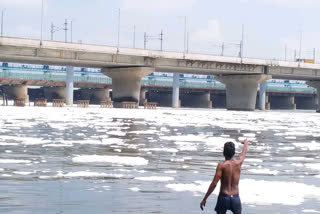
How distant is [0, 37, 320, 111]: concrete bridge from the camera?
79.7 metres

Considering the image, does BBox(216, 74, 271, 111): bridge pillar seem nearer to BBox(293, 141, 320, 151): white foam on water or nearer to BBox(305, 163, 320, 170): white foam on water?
BBox(293, 141, 320, 151): white foam on water

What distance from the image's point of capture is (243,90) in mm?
107250

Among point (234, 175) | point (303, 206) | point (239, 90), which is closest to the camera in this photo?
point (234, 175)

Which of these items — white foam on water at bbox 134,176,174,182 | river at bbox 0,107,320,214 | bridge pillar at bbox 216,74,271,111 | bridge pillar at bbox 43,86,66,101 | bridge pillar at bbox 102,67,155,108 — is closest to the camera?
river at bbox 0,107,320,214

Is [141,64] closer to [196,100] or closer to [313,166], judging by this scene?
[196,100]

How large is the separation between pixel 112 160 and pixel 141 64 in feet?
234

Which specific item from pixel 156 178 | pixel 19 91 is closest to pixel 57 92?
pixel 19 91

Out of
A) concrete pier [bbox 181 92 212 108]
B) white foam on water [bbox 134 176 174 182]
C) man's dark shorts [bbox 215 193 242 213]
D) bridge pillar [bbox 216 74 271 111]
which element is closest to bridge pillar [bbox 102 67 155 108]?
bridge pillar [bbox 216 74 271 111]

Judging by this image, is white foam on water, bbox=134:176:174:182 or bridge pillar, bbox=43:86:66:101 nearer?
white foam on water, bbox=134:176:174:182

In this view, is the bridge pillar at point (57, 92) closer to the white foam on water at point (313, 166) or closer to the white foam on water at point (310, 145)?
the white foam on water at point (310, 145)

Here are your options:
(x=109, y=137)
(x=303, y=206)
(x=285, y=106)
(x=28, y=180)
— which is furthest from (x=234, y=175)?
(x=285, y=106)

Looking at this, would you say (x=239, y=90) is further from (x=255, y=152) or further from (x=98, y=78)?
(x=255, y=152)

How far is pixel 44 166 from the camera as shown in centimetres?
1748

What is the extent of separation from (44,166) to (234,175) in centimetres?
962
